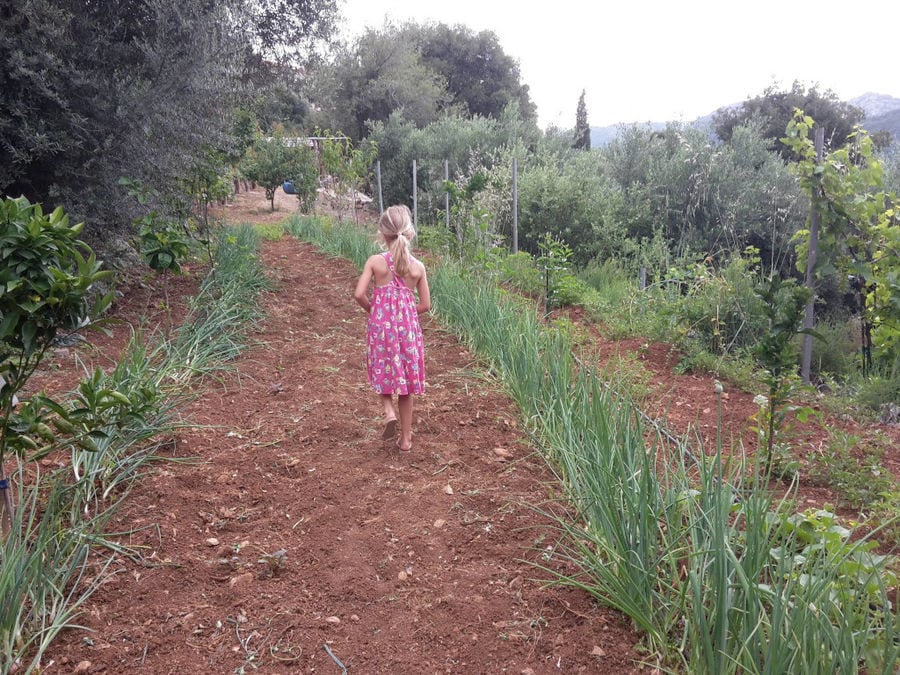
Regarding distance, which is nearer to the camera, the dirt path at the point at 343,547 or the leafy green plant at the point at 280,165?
the dirt path at the point at 343,547

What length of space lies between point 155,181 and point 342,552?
4.72m

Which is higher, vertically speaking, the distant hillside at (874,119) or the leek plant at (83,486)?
the distant hillside at (874,119)

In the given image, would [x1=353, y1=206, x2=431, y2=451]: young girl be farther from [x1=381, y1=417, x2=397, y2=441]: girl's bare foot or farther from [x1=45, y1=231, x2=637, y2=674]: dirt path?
[x1=45, y1=231, x2=637, y2=674]: dirt path

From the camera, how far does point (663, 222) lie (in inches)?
420

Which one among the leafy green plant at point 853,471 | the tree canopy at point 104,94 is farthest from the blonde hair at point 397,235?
the tree canopy at point 104,94

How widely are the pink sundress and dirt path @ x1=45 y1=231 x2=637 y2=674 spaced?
352 millimetres

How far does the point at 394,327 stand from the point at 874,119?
2773 centimetres

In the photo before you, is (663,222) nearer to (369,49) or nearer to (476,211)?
(476,211)

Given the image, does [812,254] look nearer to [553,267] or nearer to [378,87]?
[553,267]

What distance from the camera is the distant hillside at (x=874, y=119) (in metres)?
13.8

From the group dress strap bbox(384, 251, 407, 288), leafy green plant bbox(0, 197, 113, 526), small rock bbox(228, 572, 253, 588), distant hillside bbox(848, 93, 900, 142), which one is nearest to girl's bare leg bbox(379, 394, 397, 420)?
dress strap bbox(384, 251, 407, 288)

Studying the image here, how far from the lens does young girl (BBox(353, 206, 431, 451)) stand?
10.8 feet

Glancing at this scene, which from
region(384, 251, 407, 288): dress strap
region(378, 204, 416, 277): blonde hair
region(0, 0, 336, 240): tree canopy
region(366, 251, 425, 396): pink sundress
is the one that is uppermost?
region(0, 0, 336, 240): tree canopy

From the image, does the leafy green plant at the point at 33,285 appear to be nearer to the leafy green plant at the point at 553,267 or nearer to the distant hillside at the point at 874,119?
the leafy green plant at the point at 553,267
